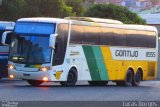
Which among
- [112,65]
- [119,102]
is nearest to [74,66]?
[112,65]

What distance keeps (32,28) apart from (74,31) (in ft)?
7.07

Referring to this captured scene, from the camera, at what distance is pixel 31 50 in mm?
26422

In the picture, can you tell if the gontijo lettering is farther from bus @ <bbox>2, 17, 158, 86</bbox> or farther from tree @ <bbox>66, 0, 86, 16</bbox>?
tree @ <bbox>66, 0, 86, 16</bbox>

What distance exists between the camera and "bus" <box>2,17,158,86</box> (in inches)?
1035

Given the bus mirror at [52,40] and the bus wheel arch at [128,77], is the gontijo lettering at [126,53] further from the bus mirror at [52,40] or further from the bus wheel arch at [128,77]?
the bus mirror at [52,40]

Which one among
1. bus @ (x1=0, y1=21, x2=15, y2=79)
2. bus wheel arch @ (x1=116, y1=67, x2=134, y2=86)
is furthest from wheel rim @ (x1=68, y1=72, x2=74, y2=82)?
bus wheel arch @ (x1=116, y1=67, x2=134, y2=86)

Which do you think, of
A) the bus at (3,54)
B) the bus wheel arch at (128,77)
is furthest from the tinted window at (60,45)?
the bus wheel arch at (128,77)

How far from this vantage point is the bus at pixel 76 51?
26297mm

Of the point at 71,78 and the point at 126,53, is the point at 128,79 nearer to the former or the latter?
the point at 126,53

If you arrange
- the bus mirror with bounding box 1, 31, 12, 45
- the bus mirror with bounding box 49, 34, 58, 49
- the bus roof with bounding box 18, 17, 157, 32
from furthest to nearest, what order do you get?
the bus mirror with bounding box 1, 31, 12, 45
the bus roof with bounding box 18, 17, 157, 32
the bus mirror with bounding box 49, 34, 58, 49

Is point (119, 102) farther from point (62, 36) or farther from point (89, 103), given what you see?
point (62, 36)

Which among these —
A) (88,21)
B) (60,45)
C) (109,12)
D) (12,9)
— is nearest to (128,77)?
(88,21)

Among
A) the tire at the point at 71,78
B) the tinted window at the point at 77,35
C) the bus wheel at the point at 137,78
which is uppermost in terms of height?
the tinted window at the point at 77,35

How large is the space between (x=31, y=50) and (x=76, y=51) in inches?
97.7
